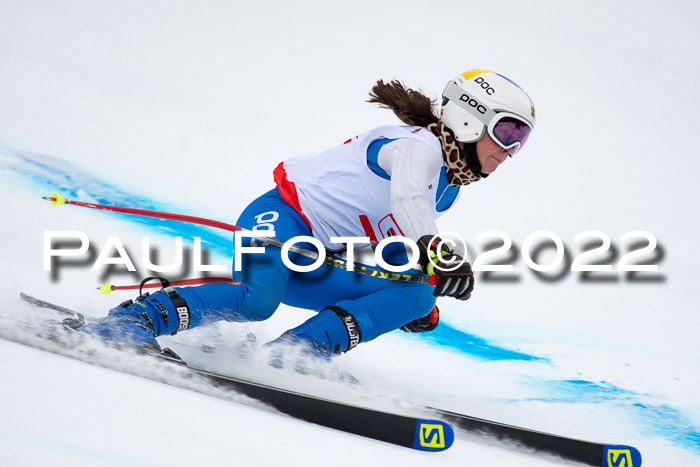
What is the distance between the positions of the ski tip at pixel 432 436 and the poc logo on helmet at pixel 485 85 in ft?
4.14

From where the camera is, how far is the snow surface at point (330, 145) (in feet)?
5.38

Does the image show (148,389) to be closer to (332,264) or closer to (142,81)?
(332,264)

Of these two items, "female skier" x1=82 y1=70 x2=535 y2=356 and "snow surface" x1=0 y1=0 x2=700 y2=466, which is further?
"female skier" x1=82 y1=70 x2=535 y2=356

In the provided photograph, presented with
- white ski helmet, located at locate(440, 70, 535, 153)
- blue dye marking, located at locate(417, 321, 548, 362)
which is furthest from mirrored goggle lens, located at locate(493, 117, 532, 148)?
blue dye marking, located at locate(417, 321, 548, 362)

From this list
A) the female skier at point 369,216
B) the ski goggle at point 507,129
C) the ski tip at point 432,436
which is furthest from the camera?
the ski goggle at point 507,129

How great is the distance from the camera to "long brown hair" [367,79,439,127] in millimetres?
2561

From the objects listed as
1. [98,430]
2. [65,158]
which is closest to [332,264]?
[98,430]

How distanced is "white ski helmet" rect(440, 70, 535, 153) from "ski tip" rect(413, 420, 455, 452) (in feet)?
3.60

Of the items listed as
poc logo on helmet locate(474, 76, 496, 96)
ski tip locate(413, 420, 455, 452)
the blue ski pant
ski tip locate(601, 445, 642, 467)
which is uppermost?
poc logo on helmet locate(474, 76, 496, 96)

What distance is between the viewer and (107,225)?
425cm

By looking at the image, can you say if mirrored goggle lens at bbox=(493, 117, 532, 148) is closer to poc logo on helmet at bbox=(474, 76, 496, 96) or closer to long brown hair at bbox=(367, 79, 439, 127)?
poc logo on helmet at bbox=(474, 76, 496, 96)

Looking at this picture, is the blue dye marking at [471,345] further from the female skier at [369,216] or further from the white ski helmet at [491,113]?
the white ski helmet at [491,113]

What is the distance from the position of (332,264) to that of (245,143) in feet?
15.4

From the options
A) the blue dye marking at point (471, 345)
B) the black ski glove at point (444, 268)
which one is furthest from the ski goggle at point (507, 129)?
the blue dye marking at point (471, 345)
